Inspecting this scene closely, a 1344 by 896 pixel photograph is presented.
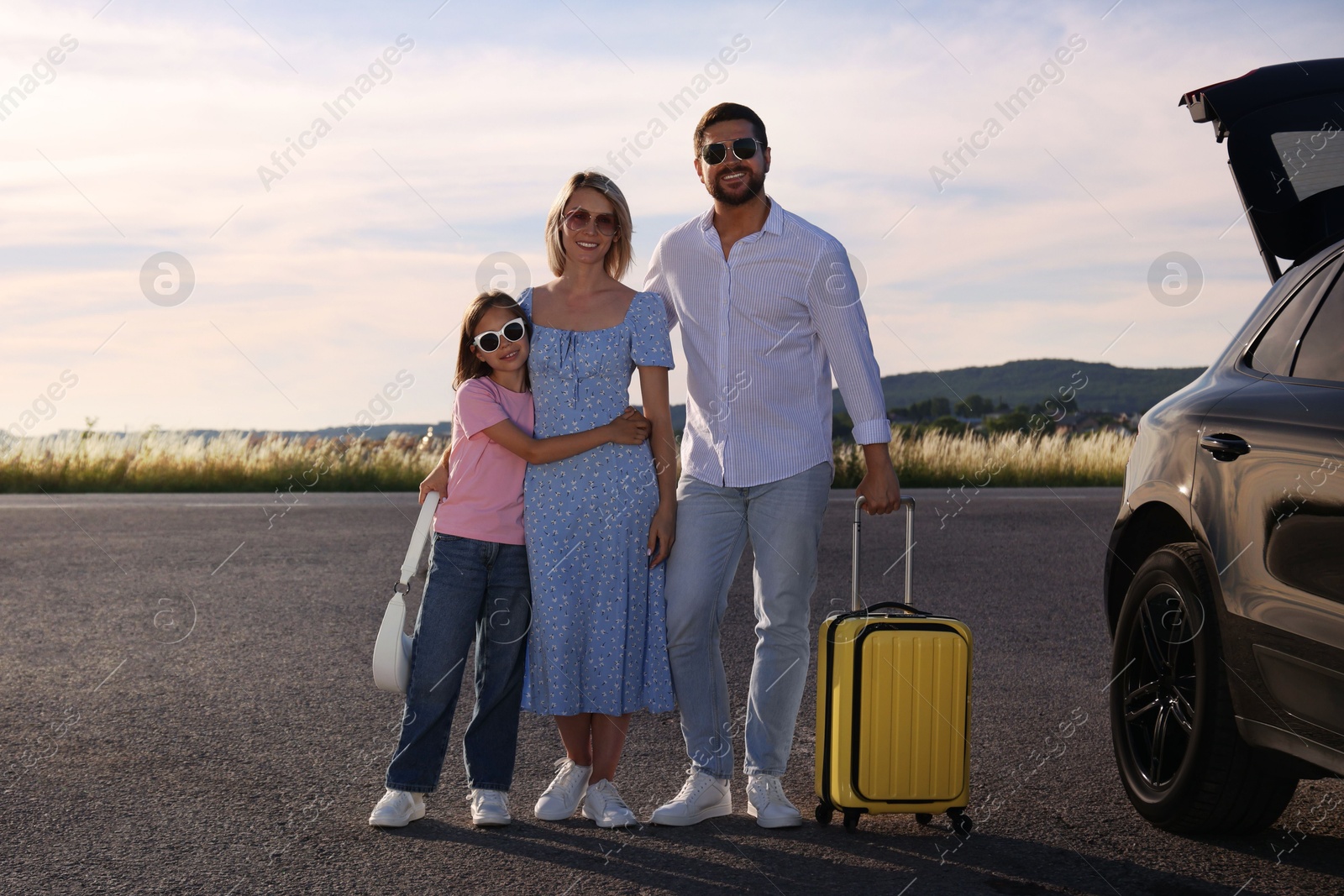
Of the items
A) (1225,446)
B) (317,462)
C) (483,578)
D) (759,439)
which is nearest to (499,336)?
(483,578)

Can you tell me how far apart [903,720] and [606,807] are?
0.97m

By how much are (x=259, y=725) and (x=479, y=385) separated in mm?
1980

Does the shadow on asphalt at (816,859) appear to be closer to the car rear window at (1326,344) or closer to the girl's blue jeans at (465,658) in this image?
the girl's blue jeans at (465,658)

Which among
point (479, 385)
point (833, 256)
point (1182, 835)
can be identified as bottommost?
point (1182, 835)

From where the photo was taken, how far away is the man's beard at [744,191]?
14.1 ft

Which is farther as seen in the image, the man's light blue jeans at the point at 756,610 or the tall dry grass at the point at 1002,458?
the tall dry grass at the point at 1002,458

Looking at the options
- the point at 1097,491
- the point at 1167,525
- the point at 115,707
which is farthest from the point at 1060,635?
the point at 1097,491

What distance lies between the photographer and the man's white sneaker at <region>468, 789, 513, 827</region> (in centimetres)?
398

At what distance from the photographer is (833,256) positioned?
4.28 metres

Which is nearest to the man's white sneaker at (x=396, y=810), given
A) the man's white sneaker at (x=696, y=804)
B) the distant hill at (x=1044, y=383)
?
the man's white sneaker at (x=696, y=804)

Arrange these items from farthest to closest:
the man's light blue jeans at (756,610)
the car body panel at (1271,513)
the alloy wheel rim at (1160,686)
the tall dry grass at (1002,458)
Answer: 1. the tall dry grass at (1002,458)
2. the man's light blue jeans at (756,610)
3. the alloy wheel rim at (1160,686)
4. the car body panel at (1271,513)

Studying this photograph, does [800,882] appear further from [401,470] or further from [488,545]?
[401,470]

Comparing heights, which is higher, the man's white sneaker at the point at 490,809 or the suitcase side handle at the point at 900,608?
the suitcase side handle at the point at 900,608

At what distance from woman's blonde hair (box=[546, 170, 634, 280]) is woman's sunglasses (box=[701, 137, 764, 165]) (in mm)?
334
